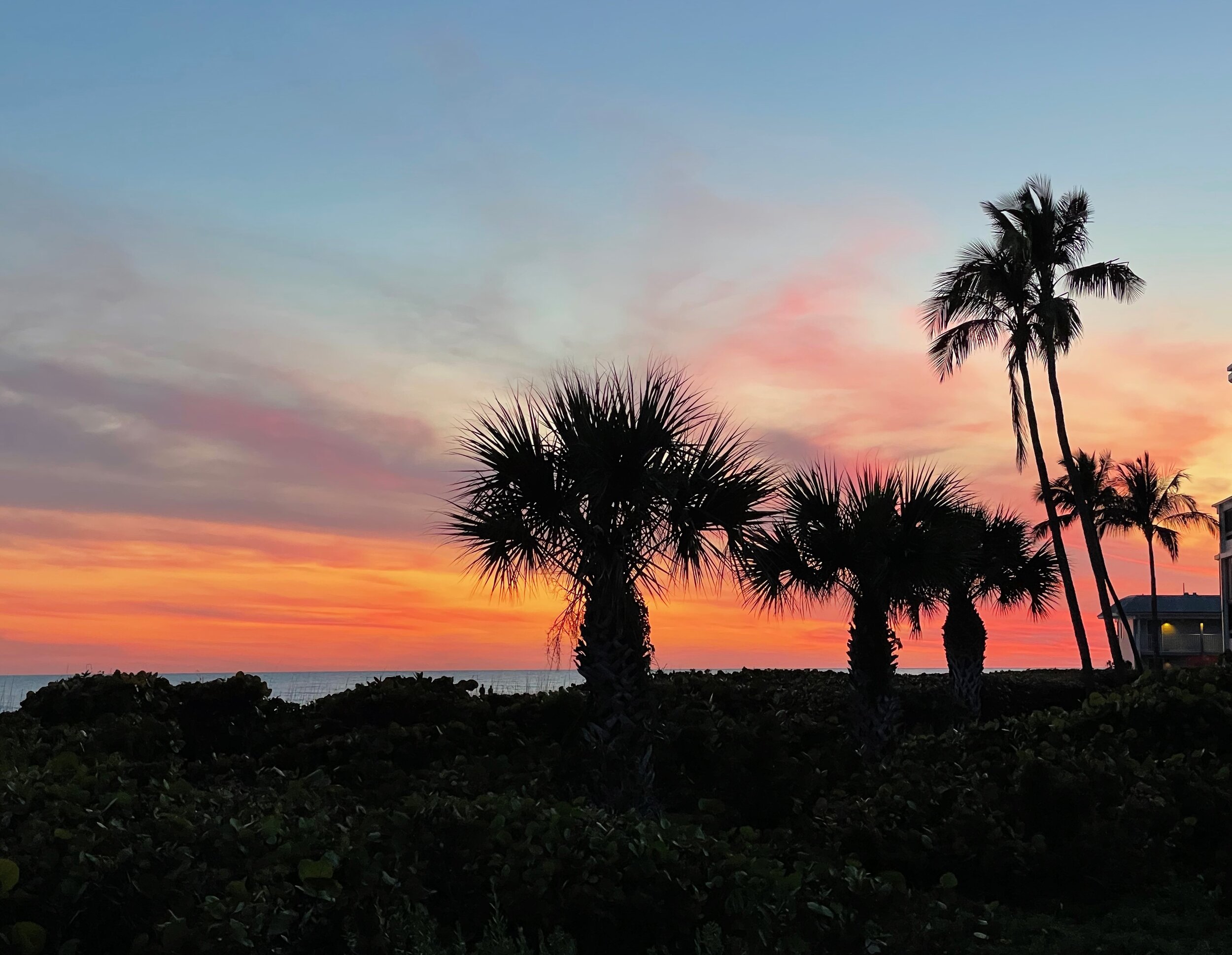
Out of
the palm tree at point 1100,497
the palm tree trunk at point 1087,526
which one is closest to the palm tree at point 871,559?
the palm tree trunk at point 1087,526

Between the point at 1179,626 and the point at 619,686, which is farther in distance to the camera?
the point at 1179,626

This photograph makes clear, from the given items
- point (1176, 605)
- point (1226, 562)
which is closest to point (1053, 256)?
point (1226, 562)

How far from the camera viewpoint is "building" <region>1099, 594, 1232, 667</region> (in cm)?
5775

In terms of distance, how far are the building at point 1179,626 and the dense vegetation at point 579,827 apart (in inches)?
2043

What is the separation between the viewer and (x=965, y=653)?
21922mm

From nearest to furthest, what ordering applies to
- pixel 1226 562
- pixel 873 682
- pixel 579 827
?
1. pixel 579 827
2. pixel 873 682
3. pixel 1226 562

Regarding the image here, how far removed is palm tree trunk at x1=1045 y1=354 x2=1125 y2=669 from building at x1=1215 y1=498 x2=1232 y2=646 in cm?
1837

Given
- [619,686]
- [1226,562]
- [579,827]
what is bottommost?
[579,827]

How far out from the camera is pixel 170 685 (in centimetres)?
1342

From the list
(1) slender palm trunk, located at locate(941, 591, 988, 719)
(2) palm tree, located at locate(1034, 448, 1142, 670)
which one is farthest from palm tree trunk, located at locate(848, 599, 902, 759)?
(2) palm tree, located at locate(1034, 448, 1142, 670)

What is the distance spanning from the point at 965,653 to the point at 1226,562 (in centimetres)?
3043

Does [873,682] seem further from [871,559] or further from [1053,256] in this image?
[1053,256]

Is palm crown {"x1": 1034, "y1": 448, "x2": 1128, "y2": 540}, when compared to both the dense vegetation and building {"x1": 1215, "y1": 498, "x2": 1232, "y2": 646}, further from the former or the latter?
the dense vegetation

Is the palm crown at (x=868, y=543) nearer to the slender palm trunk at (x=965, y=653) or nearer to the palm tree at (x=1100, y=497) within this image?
the slender palm trunk at (x=965, y=653)
